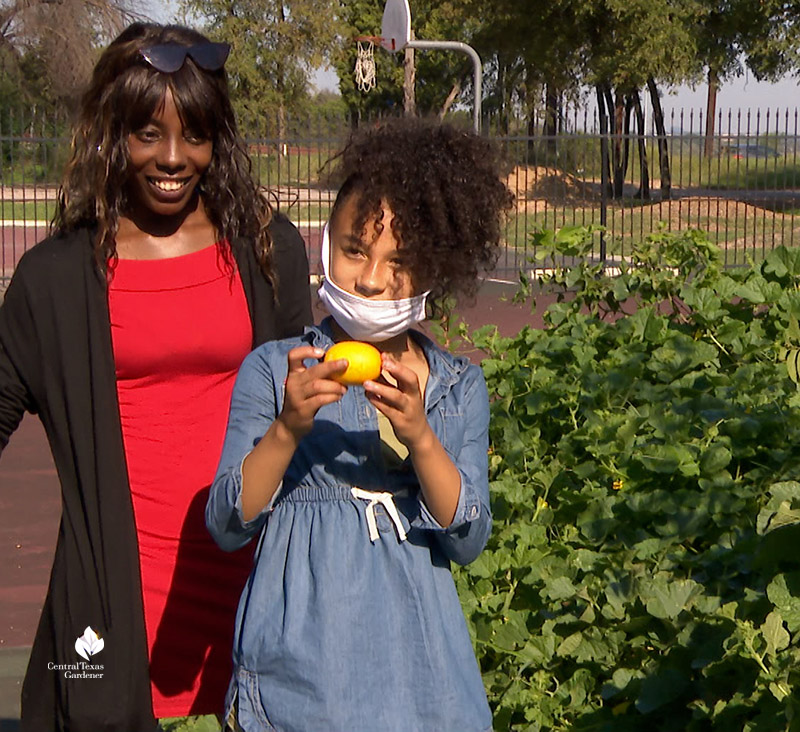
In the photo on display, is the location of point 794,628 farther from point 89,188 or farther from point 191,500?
point 89,188

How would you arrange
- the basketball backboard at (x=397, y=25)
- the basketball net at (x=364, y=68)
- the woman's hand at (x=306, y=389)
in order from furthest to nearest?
the basketball net at (x=364, y=68), the basketball backboard at (x=397, y=25), the woman's hand at (x=306, y=389)

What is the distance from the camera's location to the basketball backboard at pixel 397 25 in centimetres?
1347

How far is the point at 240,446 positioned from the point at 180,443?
0.55 meters

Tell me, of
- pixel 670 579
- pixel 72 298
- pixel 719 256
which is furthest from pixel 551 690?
pixel 719 256

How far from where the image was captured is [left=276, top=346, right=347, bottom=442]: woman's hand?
189cm

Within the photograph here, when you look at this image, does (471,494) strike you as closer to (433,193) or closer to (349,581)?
(349,581)

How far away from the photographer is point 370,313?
6.86 feet

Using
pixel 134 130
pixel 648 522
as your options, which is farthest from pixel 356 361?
pixel 648 522

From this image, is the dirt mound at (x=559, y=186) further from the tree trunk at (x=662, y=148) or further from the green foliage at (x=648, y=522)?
the green foliage at (x=648, y=522)

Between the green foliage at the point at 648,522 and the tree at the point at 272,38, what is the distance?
128ft

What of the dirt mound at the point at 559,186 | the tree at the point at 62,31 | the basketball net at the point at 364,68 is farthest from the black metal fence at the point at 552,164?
the basketball net at the point at 364,68

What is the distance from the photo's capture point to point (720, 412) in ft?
12.0

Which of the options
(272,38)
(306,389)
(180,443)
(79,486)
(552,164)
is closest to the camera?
(306,389)

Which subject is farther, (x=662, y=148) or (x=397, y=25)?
(x=662, y=148)
